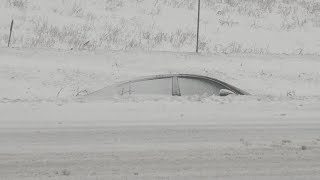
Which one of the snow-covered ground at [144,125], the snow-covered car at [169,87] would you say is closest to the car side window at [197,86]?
the snow-covered car at [169,87]

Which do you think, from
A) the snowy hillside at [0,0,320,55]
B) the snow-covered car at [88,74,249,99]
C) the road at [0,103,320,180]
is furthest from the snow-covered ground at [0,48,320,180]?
the snowy hillside at [0,0,320,55]

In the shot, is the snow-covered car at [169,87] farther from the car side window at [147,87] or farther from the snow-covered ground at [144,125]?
the snow-covered ground at [144,125]

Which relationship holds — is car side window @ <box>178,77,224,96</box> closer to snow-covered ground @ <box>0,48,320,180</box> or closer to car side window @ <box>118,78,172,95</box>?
snow-covered ground @ <box>0,48,320,180</box>

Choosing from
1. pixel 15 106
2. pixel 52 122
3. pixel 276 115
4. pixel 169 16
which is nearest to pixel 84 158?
pixel 52 122

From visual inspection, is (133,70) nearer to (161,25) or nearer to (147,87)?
(147,87)

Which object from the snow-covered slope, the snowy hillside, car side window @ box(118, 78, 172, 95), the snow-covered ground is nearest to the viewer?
the snow-covered ground

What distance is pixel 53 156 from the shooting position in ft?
23.3

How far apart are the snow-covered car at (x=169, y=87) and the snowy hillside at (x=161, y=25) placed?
21.4ft

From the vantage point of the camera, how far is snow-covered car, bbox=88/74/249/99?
1084cm

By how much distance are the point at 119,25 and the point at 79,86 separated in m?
7.38

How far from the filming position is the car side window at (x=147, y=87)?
10.8 m

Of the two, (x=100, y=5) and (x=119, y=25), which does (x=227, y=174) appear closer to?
(x=119, y=25)

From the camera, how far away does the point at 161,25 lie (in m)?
22.3

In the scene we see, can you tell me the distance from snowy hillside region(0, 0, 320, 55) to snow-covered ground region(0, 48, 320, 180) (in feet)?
7.61
